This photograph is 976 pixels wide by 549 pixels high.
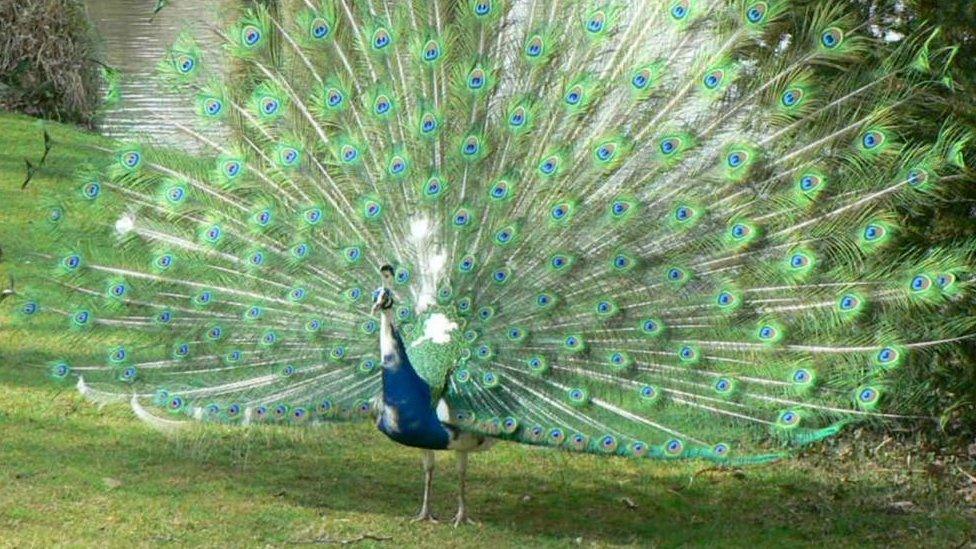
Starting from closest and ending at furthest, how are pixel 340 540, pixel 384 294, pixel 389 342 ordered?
pixel 384 294 → pixel 389 342 → pixel 340 540

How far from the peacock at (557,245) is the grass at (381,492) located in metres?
0.44

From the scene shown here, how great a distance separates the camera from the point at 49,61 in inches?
611

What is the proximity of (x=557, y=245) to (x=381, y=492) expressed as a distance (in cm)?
166

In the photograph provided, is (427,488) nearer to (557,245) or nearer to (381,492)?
(381,492)

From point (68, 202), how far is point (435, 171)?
1.86 metres

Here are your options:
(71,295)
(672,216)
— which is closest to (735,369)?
(672,216)

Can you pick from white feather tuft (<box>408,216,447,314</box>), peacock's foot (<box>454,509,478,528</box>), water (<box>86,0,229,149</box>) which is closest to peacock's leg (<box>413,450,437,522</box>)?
peacock's foot (<box>454,509,478,528</box>)

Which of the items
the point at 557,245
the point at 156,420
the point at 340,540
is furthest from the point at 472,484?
the point at 156,420

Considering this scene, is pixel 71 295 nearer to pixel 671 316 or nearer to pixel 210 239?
pixel 210 239

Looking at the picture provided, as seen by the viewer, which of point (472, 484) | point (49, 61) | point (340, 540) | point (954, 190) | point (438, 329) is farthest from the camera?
point (49, 61)

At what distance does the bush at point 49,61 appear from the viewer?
49.8ft

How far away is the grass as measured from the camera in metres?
6.21

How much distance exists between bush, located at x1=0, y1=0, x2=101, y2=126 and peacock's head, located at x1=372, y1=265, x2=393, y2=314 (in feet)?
33.4

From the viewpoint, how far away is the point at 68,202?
6.71m
